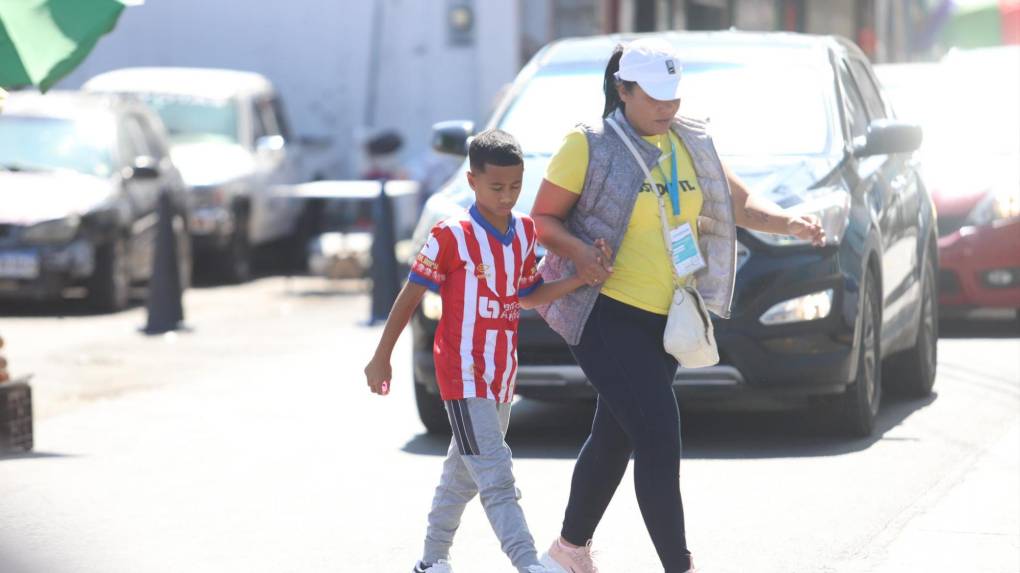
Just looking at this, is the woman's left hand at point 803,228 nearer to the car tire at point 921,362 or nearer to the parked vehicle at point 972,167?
the car tire at point 921,362

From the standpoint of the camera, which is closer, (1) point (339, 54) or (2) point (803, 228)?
(2) point (803, 228)

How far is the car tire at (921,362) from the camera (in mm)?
10516

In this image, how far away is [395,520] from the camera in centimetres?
745

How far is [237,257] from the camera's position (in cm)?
1981

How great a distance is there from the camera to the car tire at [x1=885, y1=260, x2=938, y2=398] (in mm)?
10516

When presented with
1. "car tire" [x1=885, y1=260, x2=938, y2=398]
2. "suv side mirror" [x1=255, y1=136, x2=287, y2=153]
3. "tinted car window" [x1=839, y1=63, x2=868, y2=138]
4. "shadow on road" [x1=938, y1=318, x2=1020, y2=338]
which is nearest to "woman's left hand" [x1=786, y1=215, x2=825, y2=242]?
"tinted car window" [x1=839, y1=63, x2=868, y2=138]

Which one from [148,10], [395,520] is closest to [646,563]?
[395,520]

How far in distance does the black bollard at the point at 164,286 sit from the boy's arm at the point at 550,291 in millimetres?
9092

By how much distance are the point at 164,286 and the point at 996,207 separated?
19.1 ft

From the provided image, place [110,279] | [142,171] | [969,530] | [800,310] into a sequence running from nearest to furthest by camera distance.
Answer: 1. [969,530]
2. [800,310]
3. [110,279]
4. [142,171]

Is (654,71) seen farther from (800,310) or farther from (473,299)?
(800,310)

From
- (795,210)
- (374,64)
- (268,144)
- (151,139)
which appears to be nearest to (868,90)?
(795,210)

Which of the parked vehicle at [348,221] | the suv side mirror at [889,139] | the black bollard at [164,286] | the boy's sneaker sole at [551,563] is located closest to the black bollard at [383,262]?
the parked vehicle at [348,221]

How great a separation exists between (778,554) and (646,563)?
458 mm
